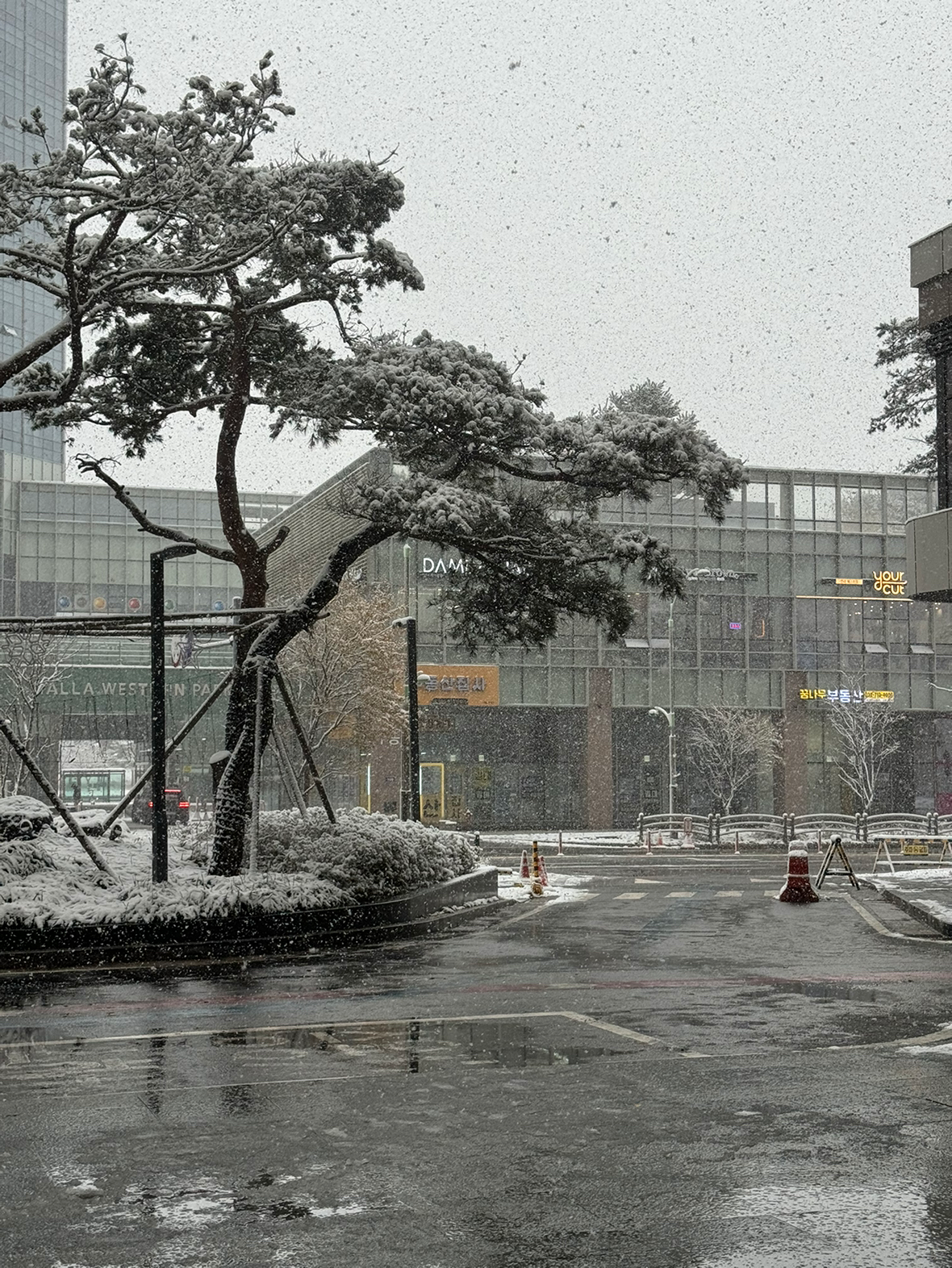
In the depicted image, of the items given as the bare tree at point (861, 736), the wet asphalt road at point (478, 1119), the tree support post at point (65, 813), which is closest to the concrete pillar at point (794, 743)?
the bare tree at point (861, 736)

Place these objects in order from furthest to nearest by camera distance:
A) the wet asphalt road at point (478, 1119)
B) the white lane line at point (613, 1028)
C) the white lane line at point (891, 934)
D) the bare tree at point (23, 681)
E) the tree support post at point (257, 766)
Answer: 1. the bare tree at point (23, 681)
2. the tree support post at point (257, 766)
3. the white lane line at point (891, 934)
4. the white lane line at point (613, 1028)
5. the wet asphalt road at point (478, 1119)

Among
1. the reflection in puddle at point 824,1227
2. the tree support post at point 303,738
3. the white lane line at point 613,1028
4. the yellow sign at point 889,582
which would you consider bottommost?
the white lane line at point 613,1028

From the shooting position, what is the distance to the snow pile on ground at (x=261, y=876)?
17.0 meters

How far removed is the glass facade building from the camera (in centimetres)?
6266

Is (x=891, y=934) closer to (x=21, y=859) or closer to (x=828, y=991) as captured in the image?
(x=828, y=991)

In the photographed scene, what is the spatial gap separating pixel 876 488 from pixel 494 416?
51698mm

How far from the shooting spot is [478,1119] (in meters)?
7.87

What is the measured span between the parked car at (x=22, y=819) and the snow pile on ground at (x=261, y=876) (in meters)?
0.54

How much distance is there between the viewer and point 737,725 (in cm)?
6009

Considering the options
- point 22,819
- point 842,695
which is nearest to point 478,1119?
point 22,819

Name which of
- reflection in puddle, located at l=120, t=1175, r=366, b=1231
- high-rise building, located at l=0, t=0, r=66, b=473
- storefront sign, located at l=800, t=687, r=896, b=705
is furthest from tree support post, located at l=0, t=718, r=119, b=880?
high-rise building, located at l=0, t=0, r=66, b=473

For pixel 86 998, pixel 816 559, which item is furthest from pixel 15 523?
pixel 86 998

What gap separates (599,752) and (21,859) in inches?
1802

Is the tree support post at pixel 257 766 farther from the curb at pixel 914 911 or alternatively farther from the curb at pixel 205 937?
the curb at pixel 914 911
